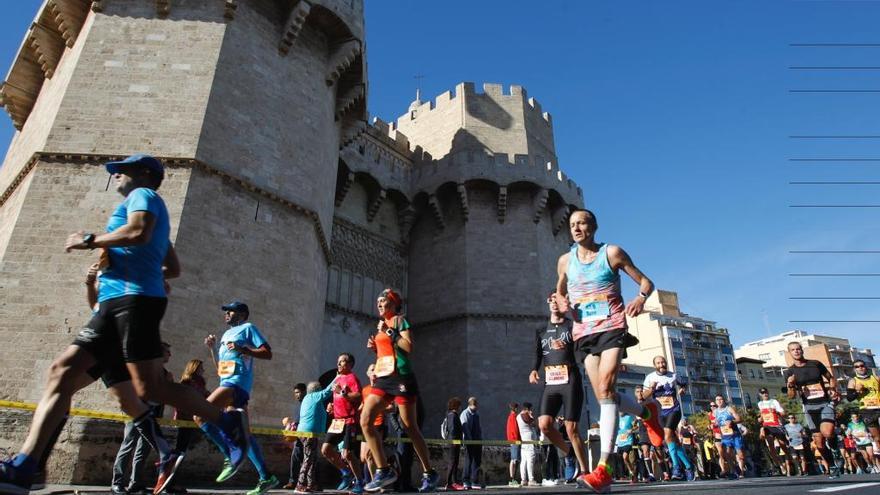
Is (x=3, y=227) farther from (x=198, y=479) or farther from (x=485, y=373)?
(x=485, y=373)

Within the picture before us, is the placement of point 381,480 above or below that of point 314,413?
below

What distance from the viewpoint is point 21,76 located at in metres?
14.9

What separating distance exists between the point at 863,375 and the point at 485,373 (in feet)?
38.5

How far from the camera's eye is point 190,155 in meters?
11.5

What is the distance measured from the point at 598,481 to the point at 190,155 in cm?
1064

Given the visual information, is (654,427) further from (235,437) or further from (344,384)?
(235,437)

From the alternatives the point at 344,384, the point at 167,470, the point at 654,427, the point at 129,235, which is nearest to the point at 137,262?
the point at 129,235

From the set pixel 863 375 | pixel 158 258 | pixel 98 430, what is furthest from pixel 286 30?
pixel 863 375

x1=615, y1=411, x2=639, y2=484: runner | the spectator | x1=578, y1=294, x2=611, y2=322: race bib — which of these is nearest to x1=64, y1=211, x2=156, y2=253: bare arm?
x1=578, y1=294, x2=611, y2=322: race bib

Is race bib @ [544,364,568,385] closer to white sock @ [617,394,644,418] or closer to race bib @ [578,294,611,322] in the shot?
white sock @ [617,394,644,418]

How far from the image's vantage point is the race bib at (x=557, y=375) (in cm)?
540

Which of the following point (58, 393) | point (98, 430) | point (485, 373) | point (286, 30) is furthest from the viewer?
point (485, 373)

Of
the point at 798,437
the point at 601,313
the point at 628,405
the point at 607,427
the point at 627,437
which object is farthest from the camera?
the point at 627,437

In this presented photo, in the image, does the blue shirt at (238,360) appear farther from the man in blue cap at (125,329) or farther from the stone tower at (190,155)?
the stone tower at (190,155)
